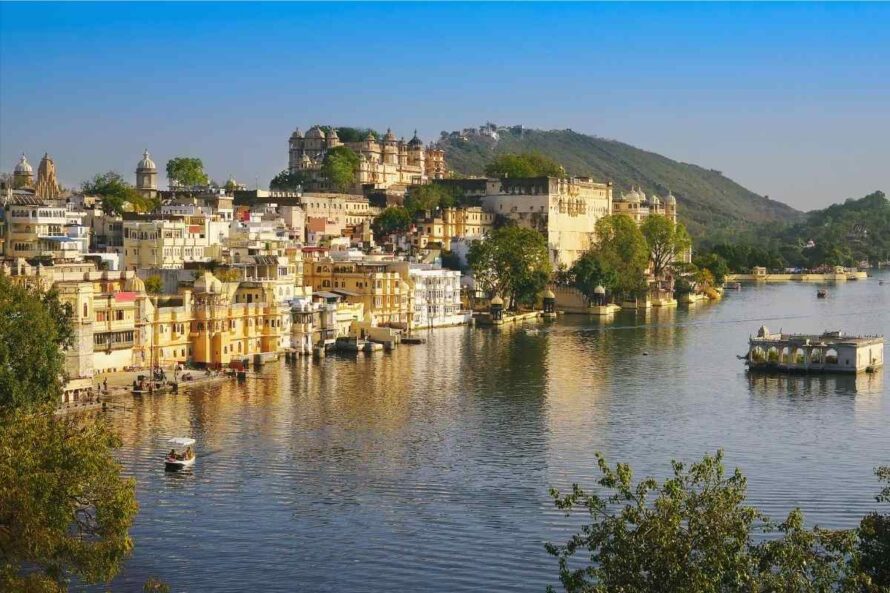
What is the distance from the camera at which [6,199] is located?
167 feet

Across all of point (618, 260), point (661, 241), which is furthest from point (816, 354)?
point (661, 241)

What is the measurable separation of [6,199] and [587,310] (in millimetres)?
25427

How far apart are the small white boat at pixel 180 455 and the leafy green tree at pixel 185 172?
52911 millimetres

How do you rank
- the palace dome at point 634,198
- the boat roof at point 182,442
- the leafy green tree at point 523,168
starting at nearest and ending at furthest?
1. the boat roof at point 182,442
2. the leafy green tree at point 523,168
3. the palace dome at point 634,198

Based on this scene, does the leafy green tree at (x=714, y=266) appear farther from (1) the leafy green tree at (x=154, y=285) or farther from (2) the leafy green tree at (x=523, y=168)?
(1) the leafy green tree at (x=154, y=285)

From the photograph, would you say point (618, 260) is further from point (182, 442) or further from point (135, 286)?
point (182, 442)

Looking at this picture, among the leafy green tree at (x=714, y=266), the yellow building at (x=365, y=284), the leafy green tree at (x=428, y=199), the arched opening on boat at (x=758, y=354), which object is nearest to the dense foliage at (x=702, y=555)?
the arched opening on boat at (x=758, y=354)

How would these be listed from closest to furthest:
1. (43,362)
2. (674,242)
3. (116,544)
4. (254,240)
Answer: (116,544) → (43,362) → (254,240) → (674,242)

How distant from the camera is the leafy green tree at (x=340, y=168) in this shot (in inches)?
3014

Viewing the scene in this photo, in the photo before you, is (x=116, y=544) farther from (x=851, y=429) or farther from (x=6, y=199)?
(x=6, y=199)

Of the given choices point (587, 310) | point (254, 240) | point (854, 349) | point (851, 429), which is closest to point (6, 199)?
point (254, 240)

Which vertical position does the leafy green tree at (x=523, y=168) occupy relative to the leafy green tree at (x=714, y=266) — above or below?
above

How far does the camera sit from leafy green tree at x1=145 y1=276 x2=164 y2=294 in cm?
4299

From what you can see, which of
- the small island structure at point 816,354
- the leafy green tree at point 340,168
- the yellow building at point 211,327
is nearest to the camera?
the yellow building at point 211,327
